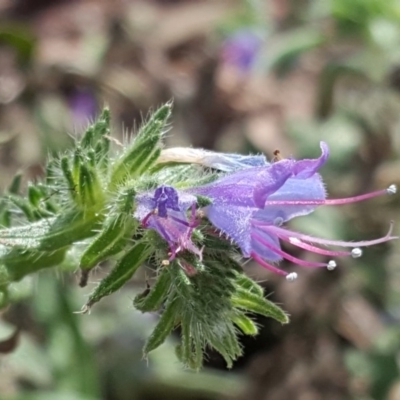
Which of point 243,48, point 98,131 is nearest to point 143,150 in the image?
point 98,131

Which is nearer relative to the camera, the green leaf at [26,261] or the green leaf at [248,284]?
the green leaf at [248,284]

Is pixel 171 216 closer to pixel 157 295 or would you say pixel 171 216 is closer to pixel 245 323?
pixel 157 295

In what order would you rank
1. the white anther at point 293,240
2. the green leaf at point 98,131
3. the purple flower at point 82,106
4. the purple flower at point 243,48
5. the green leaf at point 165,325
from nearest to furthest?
the green leaf at point 165,325 → the white anther at point 293,240 → the green leaf at point 98,131 → the purple flower at point 82,106 → the purple flower at point 243,48

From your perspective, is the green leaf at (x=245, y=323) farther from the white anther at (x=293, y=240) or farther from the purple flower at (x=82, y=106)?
the purple flower at (x=82, y=106)

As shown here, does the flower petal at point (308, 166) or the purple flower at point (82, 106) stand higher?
the flower petal at point (308, 166)

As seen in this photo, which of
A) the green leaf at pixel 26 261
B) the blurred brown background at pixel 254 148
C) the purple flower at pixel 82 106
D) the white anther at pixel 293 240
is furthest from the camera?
the purple flower at pixel 82 106

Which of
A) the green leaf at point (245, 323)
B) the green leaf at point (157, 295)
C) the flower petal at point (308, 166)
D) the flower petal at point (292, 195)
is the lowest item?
the green leaf at point (245, 323)

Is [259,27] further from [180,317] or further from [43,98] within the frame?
[180,317]

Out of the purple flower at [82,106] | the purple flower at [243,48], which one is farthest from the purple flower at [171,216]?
the purple flower at [243,48]

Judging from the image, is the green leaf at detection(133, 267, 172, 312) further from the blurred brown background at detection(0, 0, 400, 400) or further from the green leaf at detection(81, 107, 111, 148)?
the blurred brown background at detection(0, 0, 400, 400)
